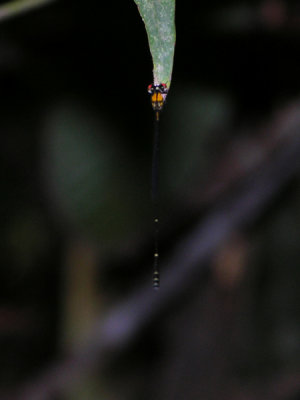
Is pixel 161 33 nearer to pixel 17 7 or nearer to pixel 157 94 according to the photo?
pixel 157 94

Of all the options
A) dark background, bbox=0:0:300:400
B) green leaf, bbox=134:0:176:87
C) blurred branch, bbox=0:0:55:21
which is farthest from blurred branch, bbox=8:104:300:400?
green leaf, bbox=134:0:176:87

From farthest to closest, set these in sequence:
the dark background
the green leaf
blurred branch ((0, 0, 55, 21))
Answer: the dark background → blurred branch ((0, 0, 55, 21)) → the green leaf

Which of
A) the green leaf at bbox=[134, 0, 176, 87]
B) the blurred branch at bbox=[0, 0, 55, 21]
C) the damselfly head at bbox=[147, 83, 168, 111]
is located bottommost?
the damselfly head at bbox=[147, 83, 168, 111]

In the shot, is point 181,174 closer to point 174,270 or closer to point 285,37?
point 174,270

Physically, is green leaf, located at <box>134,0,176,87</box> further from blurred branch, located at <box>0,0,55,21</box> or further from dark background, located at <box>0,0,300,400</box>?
dark background, located at <box>0,0,300,400</box>

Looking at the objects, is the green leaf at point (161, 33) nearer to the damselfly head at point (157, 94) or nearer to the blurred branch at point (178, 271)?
the damselfly head at point (157, 94)

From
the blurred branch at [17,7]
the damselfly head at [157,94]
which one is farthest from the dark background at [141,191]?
the damselfly head at [157,94]
